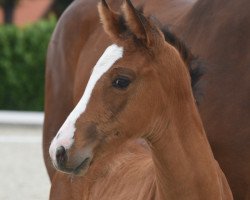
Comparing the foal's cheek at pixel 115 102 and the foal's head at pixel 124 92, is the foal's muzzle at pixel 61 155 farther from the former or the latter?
the foal's cheek at pixel 115 102

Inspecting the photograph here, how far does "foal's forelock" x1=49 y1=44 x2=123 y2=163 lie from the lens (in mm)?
3270

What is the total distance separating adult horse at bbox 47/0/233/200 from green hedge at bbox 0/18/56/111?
33.4 feet

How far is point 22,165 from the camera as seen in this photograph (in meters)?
9.59

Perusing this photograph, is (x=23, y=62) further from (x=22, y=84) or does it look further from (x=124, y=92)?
(x=124, y=92)

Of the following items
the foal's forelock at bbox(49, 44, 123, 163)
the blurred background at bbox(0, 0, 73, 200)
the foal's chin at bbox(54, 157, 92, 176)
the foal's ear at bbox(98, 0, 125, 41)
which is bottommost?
the blurred background at bbox(0, 0, 73, 200)

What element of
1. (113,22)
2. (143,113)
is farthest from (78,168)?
(113,22)

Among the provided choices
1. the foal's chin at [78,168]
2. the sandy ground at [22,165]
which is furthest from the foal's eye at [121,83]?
the sandy ground at [22,165]

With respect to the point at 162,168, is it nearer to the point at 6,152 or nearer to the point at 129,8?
the point at 129,8

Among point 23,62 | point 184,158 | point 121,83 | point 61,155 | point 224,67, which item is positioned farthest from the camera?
point 23,62

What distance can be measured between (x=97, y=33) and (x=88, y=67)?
0.86ft

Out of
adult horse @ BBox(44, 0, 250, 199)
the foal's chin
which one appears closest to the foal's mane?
adult horse @ BBox(44, 0, 250, 199)

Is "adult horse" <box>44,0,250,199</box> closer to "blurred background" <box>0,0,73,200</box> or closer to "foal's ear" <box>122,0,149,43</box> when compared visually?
"foal's ear" <box>122,0,149,43</box>

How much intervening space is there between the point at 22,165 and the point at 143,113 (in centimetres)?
632

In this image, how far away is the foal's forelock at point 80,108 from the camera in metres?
3.27
